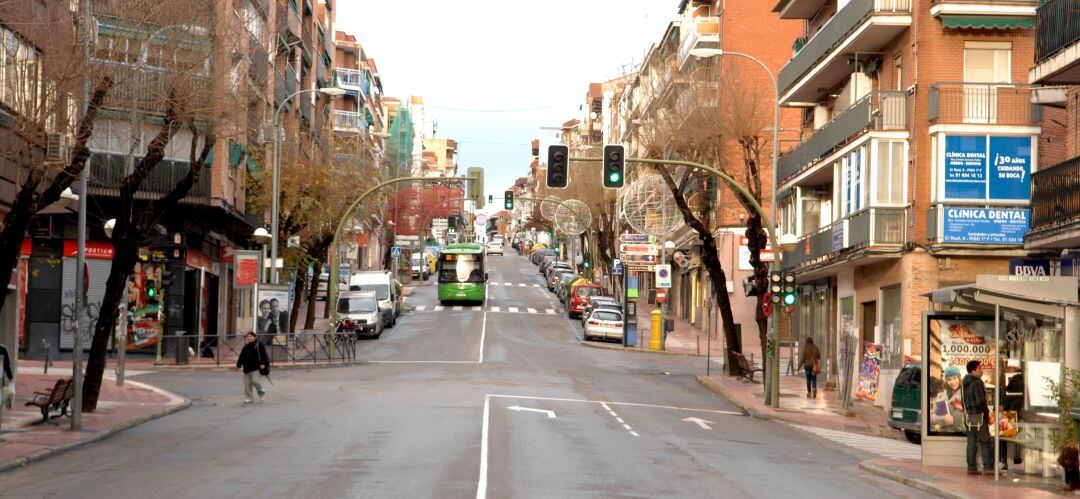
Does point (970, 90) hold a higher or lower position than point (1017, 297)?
higher

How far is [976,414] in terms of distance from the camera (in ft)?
60.5

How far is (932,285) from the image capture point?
3098cm

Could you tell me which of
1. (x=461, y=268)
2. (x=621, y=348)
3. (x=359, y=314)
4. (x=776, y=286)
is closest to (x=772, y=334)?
(x=776, y=286)

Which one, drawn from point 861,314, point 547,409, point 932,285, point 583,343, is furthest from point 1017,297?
point 583,343

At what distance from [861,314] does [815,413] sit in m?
6.82

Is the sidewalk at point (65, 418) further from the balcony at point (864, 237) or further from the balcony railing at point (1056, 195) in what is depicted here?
the balcony at point (864, 237)

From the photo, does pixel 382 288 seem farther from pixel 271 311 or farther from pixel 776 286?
pixel 776 286

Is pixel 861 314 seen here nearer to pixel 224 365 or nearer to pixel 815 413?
pixel 815 413

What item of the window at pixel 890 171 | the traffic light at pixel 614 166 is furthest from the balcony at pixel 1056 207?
the traffic light at pixel 614 166

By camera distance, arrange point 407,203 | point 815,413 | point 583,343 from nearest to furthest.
Result: 1. point 815,413
2. point 583,343
3. point 407,203

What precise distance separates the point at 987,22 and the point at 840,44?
15.5 feet

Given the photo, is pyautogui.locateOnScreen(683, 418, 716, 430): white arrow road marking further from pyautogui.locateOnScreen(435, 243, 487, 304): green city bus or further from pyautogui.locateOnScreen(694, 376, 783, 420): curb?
pyautogui.locateOnScreen(435, 243, 487, 304): green city bus

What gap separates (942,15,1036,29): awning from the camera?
3058 cm

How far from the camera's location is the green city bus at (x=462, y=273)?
72312 millimetres
